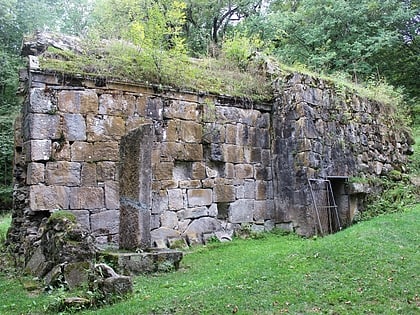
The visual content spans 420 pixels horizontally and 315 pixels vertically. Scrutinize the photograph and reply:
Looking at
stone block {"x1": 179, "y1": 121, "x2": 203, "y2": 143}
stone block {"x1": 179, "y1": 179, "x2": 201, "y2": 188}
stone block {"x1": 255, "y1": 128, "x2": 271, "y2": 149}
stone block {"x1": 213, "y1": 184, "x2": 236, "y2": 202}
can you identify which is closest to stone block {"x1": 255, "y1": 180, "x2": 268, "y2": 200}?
stone block {"x1": 213, "y1": 184, "x2": 236, "y2": 202}

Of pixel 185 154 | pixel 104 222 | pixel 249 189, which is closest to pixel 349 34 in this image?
pixel 249 189

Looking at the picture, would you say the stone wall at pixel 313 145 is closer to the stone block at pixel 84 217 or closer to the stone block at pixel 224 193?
the stone block at pixel 224 193

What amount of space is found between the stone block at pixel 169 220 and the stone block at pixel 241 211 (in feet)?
4.81

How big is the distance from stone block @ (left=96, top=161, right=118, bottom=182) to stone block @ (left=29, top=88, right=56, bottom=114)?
136 centimetres

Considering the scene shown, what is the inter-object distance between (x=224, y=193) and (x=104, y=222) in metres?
2.88

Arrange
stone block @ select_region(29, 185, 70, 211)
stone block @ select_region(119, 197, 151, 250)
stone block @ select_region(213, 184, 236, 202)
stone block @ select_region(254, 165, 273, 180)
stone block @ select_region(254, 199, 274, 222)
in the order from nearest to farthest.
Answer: stone block @ select_region(119, 197, 151, 250) < stone block @ select_region(29, 185, 70, 211) < stone block @ select_region(213, 184, 236, 202) < stone block @ select_region(254, 199, 274, 222) < stone block @ select_region(254, 165, 273, 180)

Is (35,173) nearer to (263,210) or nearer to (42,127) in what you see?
(42,127)

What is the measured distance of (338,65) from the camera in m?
17.2

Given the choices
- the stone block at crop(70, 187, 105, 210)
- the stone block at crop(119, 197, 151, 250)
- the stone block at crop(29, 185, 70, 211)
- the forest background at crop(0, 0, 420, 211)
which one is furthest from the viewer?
the forest background at crop(0, 0, 420, 211)

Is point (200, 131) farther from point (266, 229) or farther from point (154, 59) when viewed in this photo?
point (266, 229)

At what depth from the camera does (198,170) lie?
31.8ft

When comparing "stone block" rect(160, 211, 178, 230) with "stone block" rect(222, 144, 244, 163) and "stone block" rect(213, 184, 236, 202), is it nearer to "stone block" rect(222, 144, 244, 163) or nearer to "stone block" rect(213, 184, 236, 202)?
"stone block" rect(213, 184, 236, 202)

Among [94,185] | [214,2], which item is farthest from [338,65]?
[94,185]

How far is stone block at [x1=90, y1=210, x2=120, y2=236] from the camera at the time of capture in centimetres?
826
